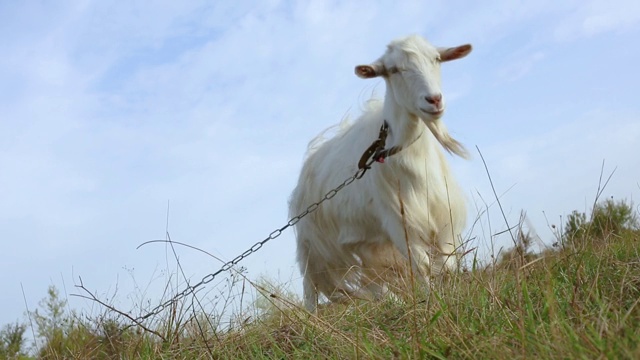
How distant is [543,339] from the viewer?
229cm

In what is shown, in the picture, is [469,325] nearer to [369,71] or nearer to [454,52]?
[369,71]

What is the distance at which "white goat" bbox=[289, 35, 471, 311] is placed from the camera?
19.0ft

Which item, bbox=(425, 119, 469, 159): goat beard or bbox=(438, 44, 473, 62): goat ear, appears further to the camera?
bbox=(438, 44, 473, 62): goat ear

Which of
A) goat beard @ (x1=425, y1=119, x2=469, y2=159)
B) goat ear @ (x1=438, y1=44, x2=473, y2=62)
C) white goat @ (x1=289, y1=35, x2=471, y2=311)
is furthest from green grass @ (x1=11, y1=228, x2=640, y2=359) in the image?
goat ear @ (x1=438, y1=44, x2=473, y2=62)

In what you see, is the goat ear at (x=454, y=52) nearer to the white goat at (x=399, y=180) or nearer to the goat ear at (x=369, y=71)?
the white goat at (x=399, y=180)

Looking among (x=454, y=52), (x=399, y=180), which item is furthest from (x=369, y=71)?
(x=399, y=180)

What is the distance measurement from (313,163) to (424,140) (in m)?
1.60

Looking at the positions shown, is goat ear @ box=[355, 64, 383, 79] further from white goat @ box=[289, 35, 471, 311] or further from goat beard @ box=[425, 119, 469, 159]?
goat beard @ box=[425, 119, 469, 159]

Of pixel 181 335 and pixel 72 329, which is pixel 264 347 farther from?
pixel 72 329

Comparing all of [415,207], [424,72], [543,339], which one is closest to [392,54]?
[424,72]

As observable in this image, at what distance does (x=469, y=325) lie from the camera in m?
2.90

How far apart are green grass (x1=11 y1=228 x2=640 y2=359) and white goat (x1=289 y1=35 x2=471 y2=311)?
1.59 m

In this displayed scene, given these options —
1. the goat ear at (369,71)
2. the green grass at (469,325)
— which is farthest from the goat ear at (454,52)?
the green grass at (469,325)

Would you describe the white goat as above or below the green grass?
above
